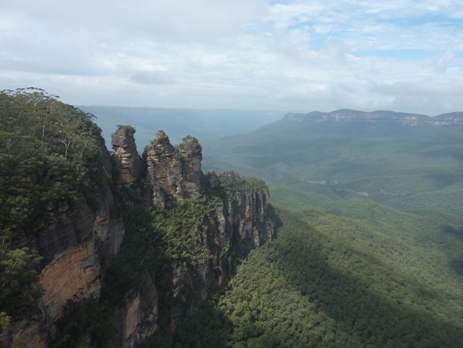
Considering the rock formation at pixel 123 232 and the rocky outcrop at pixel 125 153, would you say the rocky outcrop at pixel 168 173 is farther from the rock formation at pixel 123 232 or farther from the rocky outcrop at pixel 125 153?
the rocky outcrop at pixel 125 153

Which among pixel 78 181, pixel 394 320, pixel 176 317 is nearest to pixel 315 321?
pixel 394 320

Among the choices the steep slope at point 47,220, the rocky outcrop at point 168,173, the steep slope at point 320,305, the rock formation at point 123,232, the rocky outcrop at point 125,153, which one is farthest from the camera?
the rocky outcrop at point 168,173

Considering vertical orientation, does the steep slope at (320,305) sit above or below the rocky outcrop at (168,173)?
below

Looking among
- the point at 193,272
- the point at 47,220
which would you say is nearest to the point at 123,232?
the point at 193,272

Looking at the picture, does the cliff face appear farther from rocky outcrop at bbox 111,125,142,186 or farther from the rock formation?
rocky outcrop at bbox 111,125,142,186

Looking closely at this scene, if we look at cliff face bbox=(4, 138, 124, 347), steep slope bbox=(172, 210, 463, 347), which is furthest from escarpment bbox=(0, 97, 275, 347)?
steep slope bbox=(172, 210, 463, 347)

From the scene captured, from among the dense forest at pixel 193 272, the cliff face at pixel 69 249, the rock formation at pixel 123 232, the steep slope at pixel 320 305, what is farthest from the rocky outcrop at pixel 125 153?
the steep slope at pixel 320 305
